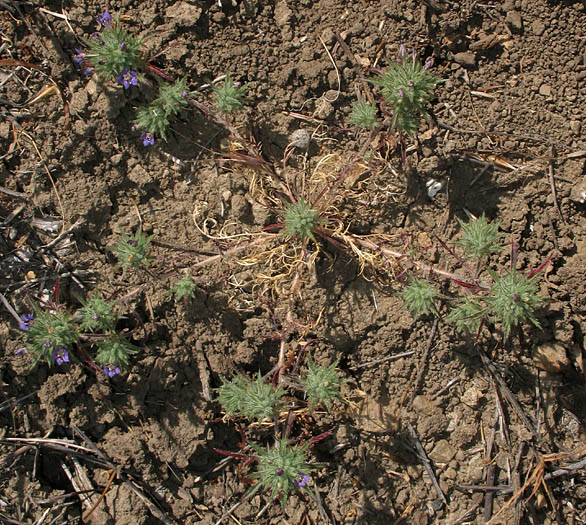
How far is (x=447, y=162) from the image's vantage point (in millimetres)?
4344

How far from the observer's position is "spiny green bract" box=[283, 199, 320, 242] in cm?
392

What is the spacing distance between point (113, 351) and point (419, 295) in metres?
2.16

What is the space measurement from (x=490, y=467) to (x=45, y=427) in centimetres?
338

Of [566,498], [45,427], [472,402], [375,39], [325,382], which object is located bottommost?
[566,498]

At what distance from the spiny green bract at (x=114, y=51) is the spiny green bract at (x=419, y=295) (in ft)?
8.19

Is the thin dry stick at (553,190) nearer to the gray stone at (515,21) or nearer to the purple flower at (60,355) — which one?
the gray stone at (515,21)

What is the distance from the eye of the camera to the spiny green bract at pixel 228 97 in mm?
3988

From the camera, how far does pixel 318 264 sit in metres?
4.39

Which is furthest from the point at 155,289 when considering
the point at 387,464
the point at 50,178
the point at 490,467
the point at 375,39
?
the point at 490,467

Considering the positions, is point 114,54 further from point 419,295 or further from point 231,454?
point 231,454

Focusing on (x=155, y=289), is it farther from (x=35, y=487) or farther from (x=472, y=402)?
(x=472, y=402)

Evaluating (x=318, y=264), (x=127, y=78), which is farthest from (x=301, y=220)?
(x=127, y=78)

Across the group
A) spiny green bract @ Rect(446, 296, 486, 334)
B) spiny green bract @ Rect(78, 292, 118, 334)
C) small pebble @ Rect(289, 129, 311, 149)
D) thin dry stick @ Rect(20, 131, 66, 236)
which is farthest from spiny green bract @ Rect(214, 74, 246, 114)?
spiny green bract @ Rect(446, 296, 486, 334)

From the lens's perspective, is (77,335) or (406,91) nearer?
(406,91)
